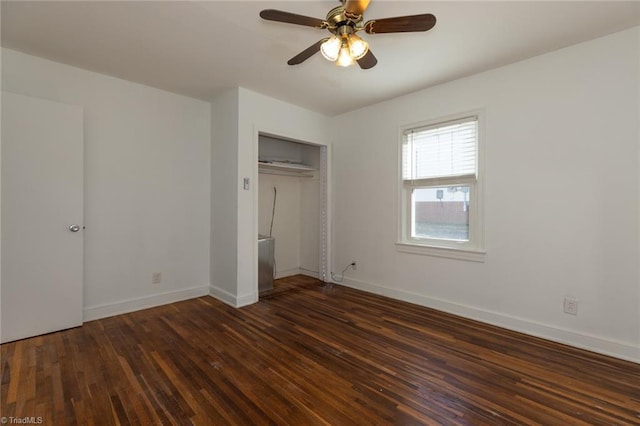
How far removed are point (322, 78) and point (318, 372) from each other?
2.81 meters

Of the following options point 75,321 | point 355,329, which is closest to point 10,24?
point 75,321

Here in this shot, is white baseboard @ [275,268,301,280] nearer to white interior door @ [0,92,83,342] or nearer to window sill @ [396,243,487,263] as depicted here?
window sill @ [396,243,487,263]

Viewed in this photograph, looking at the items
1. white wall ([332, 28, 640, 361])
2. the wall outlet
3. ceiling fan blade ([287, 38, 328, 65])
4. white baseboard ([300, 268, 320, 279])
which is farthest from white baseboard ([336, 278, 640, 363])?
ceiling fan blade ([287, 38, 328, 65])

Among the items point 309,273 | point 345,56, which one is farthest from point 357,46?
point 309,273

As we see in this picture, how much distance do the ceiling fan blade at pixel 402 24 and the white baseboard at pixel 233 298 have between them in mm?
2971

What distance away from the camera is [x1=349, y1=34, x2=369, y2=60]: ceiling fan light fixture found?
6.21ft

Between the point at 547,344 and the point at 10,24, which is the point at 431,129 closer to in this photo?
the point at 547,344

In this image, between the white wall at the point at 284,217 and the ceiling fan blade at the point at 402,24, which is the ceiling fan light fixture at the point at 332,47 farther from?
the white wall at the point at 284,217

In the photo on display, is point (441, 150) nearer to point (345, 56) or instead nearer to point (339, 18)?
point (345, 56)

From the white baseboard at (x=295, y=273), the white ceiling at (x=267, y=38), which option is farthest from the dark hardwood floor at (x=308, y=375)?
the white ceiling at (x=267, y=38)

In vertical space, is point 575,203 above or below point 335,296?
above

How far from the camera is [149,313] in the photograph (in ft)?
10.6

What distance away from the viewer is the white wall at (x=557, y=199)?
2318 mm

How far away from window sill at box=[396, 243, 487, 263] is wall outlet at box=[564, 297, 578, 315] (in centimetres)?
72
